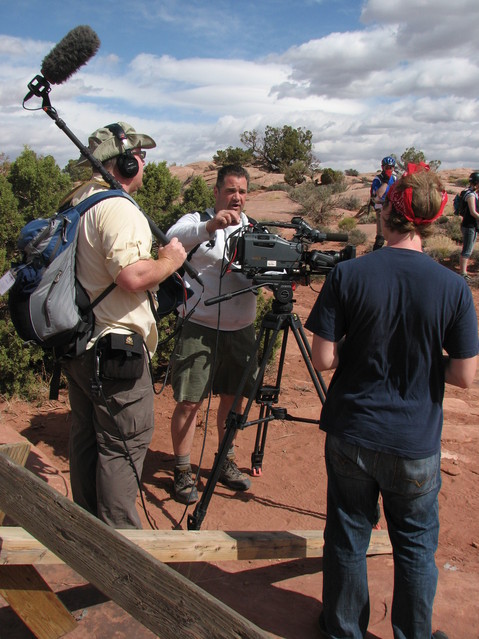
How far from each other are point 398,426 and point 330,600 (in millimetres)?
764

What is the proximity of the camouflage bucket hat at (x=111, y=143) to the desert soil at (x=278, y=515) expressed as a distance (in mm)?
1630

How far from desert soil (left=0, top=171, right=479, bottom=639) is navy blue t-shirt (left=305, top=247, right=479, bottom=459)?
3.48 feet

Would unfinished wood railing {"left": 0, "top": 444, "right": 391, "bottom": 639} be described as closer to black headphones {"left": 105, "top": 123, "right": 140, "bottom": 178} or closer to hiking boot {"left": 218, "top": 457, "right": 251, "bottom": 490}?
hiking boot {"left": 218, "top": 457, "right": 251, "bottom": 490}

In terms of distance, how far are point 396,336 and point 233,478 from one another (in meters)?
2.24

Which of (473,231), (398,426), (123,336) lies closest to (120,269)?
(123,336)

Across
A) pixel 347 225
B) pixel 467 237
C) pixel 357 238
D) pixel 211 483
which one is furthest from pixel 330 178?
pixel 211 483

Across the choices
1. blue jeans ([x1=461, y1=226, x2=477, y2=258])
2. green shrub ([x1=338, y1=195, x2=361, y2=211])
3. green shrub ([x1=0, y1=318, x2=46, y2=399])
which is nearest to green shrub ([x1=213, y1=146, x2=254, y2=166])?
green shrub ([x1=338, y1=195, x2=361, y2=211])

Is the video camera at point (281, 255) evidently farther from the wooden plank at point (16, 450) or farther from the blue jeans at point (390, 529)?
the wooden plank at point (16, 450)

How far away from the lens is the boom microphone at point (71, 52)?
96.7 inches

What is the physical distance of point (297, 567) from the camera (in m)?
3.08

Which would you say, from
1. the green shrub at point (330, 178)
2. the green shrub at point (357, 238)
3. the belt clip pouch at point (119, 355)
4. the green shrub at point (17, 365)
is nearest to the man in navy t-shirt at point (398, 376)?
the belt clip pouch at point (119, 355)

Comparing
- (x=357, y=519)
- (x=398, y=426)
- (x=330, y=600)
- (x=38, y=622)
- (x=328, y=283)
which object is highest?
(x=328, y=283)

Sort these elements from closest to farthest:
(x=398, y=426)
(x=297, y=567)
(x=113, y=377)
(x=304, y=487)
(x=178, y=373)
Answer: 1. (x=398, y=426)
2. (x=113, y=377)
3. (x=297, y=567)
4. (x=178, y=373)
5. (x=304, y=487)

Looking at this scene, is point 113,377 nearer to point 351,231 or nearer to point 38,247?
point 38,247
